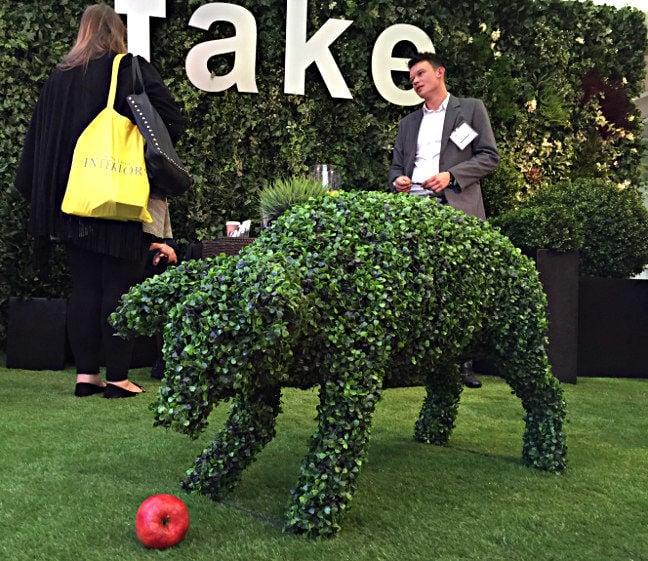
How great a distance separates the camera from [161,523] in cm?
195

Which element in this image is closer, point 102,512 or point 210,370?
point 210,370

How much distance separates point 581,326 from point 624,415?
155 centimetres

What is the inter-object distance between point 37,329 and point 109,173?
1.94 metres

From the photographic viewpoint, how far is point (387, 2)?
612 cm

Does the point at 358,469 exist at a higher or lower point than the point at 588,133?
lower

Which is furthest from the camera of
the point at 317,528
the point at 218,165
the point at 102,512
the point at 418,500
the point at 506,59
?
the point at 506,59

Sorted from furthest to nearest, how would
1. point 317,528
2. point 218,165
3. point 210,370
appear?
point 218,165 → point 317,528 → point 210,370

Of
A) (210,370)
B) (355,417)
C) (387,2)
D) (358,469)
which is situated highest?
(387,2)

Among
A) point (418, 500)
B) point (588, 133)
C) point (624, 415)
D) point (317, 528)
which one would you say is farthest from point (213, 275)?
point (588, 133)

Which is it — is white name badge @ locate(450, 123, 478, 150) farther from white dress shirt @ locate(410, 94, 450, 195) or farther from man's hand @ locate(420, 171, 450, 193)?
man's hand @ locate(420, 171, 450, 193)

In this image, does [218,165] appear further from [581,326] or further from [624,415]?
[624,415]

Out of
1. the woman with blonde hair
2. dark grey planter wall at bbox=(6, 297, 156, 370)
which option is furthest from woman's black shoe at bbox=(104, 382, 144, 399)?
dark grey planter wall at bbox=(6, 297, 156, 370)

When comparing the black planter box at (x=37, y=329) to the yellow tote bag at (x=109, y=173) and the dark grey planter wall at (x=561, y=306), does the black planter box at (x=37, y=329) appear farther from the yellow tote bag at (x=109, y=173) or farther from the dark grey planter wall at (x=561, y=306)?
the dark grey planter wall at (x=561, y=306)

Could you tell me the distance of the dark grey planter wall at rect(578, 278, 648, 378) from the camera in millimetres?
5523
